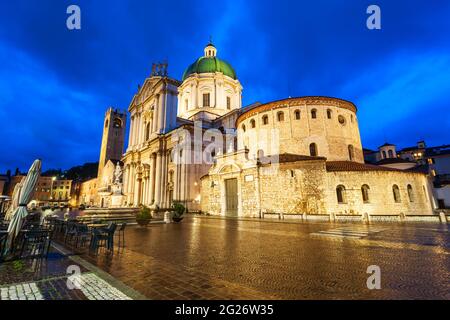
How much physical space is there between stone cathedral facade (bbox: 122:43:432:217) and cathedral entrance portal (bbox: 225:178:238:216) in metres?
0.11

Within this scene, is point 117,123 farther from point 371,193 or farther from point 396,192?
point 396,192

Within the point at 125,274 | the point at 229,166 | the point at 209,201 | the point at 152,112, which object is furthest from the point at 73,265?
the point at 152,112

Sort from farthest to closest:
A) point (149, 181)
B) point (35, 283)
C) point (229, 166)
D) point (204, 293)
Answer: point (149, 181) → point (229, 166) → point (35, 283) → point (204, 293)

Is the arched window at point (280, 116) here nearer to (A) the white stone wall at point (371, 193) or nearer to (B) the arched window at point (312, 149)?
(B) the arched window at point (312, 149)

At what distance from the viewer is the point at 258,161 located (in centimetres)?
2166

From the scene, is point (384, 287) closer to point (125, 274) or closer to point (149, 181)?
point (125, 274)

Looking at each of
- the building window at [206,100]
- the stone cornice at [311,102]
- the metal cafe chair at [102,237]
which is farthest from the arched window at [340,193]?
the building window at [206,100]

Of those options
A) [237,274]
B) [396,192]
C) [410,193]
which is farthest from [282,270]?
[410,193]

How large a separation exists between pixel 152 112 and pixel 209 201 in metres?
23.3

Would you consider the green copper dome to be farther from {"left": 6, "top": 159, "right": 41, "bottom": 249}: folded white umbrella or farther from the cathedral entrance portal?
{"left": 6, "top": 159, "right": 41, "bottom": 249}: folded white umbrella

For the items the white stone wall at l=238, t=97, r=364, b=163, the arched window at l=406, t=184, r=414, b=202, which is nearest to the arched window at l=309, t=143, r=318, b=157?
the white stone wall at l=238, t=97, r=364, b=163

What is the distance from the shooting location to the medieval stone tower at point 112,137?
63656 mm

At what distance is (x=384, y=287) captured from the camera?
3555 mm

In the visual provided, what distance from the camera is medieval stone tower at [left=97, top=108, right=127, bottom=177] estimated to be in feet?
209
